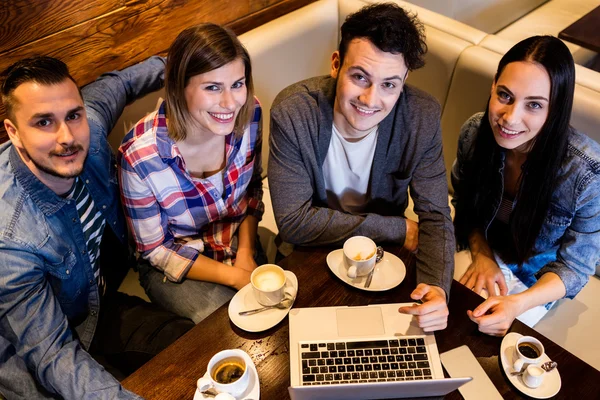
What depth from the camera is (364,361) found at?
1.04 metres

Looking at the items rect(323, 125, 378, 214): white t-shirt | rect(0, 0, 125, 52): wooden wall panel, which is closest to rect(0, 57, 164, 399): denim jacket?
rect(0, 0, 125, 52): wooden wall panel

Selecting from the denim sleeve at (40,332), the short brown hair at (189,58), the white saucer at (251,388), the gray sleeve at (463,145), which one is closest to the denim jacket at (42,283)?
the denim sleeve at (40,332)

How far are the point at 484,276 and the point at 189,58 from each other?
1.15 metres

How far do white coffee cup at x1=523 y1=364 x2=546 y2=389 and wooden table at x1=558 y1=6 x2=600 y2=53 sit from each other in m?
1.70

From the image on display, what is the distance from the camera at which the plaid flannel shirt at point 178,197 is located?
135cm

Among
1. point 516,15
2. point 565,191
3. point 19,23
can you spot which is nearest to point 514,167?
point 565,191

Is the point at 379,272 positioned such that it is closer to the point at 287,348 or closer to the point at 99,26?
the point at 287,348

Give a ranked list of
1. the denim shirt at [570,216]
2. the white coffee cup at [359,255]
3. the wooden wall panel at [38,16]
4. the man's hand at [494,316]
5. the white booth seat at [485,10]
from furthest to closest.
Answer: the white booth seat at [485,10], the wooden wall panel at [38,16], the denim shirt at [570,216], the white coffee cup at [359,255], the man's hand at [494,316]

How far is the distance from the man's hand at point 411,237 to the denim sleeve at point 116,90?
1.01m

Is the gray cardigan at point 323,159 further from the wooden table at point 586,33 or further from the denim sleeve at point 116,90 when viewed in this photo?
the wooden table at point 586,33

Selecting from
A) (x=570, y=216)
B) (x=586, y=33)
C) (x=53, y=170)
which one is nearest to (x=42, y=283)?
(x=53, y=170)

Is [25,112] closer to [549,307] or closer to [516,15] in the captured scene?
[549,307]

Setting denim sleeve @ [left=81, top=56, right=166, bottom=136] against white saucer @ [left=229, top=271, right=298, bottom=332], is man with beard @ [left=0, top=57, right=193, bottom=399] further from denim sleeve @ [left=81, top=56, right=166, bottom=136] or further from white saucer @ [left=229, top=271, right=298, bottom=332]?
white saucer @ [left=229, top=271, right=298, bottom=332]

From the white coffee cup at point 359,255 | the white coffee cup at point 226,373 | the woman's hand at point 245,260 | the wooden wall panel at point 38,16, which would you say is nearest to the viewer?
the white coffee cup at point 226,373
